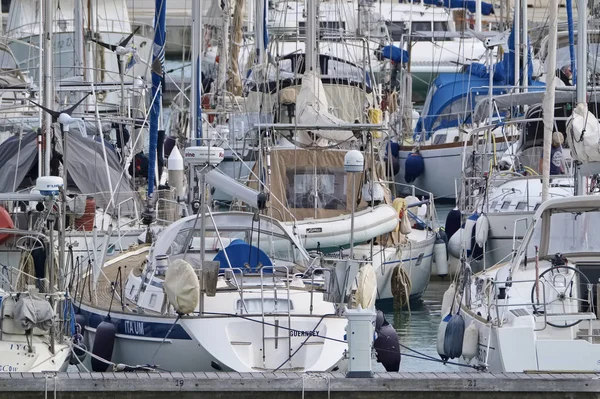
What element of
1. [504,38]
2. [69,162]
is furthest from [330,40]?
[69,162]

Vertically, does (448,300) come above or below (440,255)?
above

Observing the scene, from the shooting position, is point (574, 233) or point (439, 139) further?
point (439, 139)

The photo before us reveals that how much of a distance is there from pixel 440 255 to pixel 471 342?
30.3ft

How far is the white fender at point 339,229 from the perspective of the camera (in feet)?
71.4

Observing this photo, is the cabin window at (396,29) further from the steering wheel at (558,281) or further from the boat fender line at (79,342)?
the steering wheel at (558,281)

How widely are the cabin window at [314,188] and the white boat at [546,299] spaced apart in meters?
5.57

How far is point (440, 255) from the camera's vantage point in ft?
79.9

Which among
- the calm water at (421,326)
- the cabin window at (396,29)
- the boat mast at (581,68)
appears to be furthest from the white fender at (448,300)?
the cabin window at (396,29)

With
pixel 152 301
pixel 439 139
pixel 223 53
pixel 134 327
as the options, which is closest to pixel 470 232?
pixel 152 301

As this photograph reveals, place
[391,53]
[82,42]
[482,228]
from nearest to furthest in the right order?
1. [482,228]
2. [82,42]
3. [391,53]

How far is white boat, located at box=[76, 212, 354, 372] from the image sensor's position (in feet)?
48.7

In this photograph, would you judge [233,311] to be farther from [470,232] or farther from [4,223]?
[470,232]

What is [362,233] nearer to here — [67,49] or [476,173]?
[476,173]

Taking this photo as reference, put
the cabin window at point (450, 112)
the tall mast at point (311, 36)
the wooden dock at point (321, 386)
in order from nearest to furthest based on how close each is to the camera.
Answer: the wooden dock at point (321, 386)
the tall mast at point (311, 36)
the cabin window at point (450, 112)
